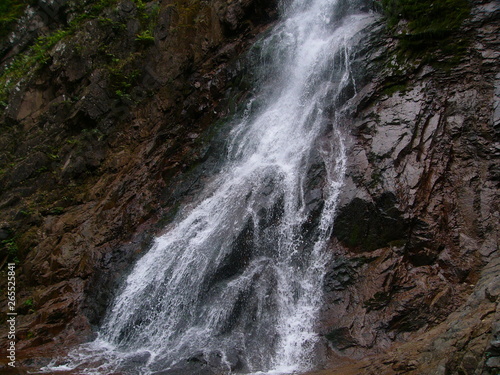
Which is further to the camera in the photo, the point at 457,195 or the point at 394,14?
the point at 394,14

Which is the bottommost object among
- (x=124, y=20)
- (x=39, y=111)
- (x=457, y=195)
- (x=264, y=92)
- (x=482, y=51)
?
(x=457, y=195)

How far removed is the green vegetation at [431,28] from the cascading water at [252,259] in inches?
60.1

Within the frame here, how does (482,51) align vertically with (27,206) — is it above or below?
below

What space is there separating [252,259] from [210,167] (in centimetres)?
435

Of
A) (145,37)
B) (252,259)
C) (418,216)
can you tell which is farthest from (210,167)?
(418,216)

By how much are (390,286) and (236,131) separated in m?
7.33

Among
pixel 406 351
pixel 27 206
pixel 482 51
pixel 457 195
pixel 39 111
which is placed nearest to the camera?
pixel 406 351

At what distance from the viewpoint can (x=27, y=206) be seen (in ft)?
38.4

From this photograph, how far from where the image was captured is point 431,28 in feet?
30.8

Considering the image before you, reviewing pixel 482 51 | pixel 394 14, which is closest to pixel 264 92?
pixel 394 14

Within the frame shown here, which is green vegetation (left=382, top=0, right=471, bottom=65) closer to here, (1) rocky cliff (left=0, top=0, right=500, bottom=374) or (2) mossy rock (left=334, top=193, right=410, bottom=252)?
A: (1) rocky cliff (left=0, top=0, right=500, bottom=374)

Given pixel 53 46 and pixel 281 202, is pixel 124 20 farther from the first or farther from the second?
pixel 281 202

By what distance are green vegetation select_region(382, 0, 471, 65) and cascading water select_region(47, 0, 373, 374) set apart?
60.1 inches

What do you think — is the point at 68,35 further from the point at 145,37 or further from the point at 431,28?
the point at 431,28
